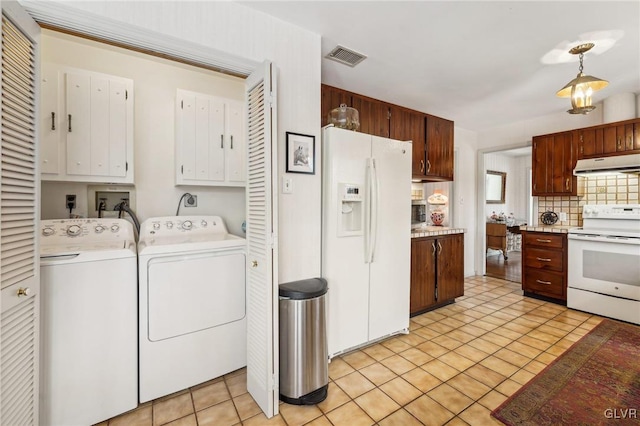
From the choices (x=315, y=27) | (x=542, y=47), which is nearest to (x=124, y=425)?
(x=315, y=27)

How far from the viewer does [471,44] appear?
2377 millimetres

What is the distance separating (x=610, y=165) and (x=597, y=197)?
73cm

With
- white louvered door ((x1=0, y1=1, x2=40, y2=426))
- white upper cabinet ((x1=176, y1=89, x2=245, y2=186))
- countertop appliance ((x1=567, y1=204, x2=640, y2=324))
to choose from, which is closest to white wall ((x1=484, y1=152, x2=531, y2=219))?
countertop appliance ((x1=567, y1=204, x2=640, y2=324))

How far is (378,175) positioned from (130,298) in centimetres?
212

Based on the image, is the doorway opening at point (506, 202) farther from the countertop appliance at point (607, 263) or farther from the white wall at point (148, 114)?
the white wall at point (148, 114)

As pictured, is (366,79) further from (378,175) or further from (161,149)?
(161,149)

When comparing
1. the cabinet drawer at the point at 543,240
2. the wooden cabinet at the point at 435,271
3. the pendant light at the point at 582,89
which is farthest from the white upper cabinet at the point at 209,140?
the cabinet drawer at the point at 543,240

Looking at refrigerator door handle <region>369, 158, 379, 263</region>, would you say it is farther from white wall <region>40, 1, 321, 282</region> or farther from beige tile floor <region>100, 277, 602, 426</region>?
beige tile floor <region>100, 277, 602, 426</region>

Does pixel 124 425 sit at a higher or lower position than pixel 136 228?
lower

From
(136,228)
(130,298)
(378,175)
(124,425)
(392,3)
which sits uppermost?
(392,3)

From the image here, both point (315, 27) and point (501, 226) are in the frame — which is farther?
point (501, 226)

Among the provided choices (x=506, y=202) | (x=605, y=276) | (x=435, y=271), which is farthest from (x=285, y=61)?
(x=506, y=202)

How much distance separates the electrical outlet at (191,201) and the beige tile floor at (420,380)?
1590mm

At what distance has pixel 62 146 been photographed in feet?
6.88
